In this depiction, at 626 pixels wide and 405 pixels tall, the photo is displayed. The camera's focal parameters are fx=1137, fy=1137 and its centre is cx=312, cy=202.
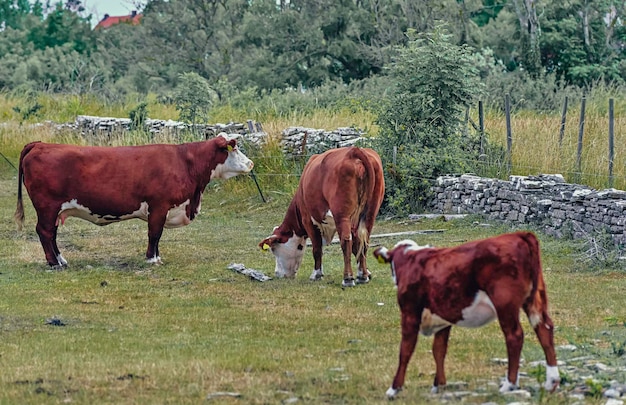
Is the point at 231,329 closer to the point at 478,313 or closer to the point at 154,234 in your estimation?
the point at 478,313

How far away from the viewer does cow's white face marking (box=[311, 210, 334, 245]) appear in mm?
13822

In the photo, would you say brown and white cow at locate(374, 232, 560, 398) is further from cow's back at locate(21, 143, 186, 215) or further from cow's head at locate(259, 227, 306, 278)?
cow's back at locate(21, 143, 186, 215)

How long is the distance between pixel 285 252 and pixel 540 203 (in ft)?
17.2

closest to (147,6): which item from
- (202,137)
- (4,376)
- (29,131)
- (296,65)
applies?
(296,65)

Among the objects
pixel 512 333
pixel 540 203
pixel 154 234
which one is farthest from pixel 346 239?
pixel 512 333

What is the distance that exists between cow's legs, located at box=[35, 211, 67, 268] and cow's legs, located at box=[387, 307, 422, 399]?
891cm

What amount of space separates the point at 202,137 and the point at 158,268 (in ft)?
42.0

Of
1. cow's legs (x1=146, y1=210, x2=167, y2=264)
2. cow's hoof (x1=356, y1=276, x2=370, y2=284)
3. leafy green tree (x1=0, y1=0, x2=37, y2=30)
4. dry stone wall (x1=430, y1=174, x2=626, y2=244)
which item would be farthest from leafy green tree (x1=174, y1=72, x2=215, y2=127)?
leafy green tree (x1=0, y1=0, x2=37, y2=30)

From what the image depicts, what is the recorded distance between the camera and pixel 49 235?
51.1 ft

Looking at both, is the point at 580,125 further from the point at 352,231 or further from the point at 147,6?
the point at 147,6

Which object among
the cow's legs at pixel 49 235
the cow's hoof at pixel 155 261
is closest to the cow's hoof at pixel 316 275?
the cow's hoof at pixel 155 261

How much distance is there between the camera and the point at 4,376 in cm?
868

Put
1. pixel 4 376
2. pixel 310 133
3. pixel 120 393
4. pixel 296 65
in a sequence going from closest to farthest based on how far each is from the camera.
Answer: pixel 120 393, pixel 4 376, pixel 310 133, pixel 296 65

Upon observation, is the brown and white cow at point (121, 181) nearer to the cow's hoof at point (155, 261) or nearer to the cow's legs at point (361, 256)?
the cow's hoof at point (155, 261)
